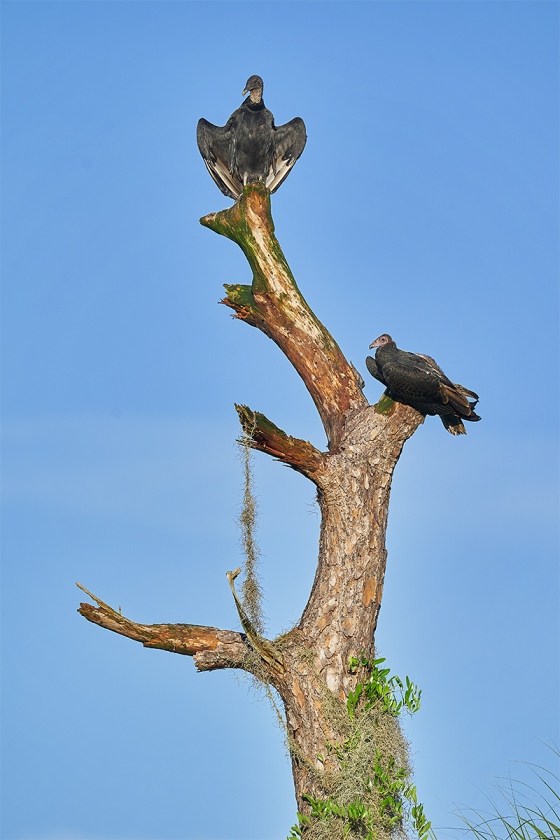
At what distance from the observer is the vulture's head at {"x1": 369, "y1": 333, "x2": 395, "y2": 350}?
6.94 m

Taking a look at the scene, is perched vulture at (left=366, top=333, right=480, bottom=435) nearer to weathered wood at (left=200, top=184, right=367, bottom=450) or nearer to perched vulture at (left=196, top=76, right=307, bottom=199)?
weathered wood at (left=200, top=184, right=367, bottom=450)

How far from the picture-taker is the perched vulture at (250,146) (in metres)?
10.3

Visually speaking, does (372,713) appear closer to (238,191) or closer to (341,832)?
(341,832)

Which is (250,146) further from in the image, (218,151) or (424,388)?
(424,388)

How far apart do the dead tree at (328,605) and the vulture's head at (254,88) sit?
4834 mm

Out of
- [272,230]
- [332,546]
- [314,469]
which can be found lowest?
[332,546]

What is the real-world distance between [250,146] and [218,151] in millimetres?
472

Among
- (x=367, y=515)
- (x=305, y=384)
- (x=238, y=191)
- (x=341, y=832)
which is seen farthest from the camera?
(x=238, y=191)

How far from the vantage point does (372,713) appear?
20.2 feet

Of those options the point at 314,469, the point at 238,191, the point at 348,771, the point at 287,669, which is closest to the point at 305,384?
the point at 314,469

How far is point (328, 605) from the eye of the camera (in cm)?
639

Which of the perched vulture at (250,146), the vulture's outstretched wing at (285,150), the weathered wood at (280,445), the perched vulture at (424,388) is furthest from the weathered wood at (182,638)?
the vulture's outstretched wing at (285,150)

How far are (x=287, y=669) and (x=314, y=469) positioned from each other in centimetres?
133

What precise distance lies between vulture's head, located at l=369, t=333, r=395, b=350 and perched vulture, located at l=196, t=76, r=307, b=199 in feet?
12.9
